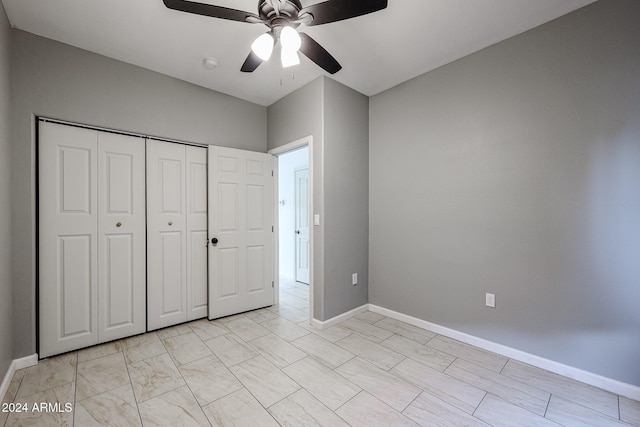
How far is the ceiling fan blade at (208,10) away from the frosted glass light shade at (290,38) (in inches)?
7.9

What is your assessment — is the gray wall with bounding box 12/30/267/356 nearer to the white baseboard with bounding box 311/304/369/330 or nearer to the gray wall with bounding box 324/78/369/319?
the gray wall with bounding box 324/78/369/319

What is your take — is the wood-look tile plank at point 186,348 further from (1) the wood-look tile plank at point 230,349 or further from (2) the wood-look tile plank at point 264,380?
(2) the wood-look tile plank at point 264,380

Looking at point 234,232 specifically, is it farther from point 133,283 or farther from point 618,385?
point 618,385

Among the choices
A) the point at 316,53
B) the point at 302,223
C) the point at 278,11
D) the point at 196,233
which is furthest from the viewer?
the point at 302,223

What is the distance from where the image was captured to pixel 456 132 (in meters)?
2.55

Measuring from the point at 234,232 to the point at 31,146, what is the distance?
1829 millimetres

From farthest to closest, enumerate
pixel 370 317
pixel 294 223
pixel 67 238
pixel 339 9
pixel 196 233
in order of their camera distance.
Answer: pixel 294 223 → pixel 370 317 → pixel 196 233 → pixel 67 238 → pixel 339 9

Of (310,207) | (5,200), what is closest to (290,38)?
(310,207)

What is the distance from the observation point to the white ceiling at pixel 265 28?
6.18ft

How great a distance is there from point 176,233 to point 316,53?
2276mm

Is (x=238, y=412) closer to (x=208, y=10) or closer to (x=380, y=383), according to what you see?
(x=380, y=383)

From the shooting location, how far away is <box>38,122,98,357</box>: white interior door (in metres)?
2.16

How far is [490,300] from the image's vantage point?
7.65ft

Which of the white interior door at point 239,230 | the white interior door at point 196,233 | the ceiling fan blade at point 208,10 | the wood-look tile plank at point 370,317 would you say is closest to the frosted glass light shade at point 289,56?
the ceiling fan blade at point 208,10
